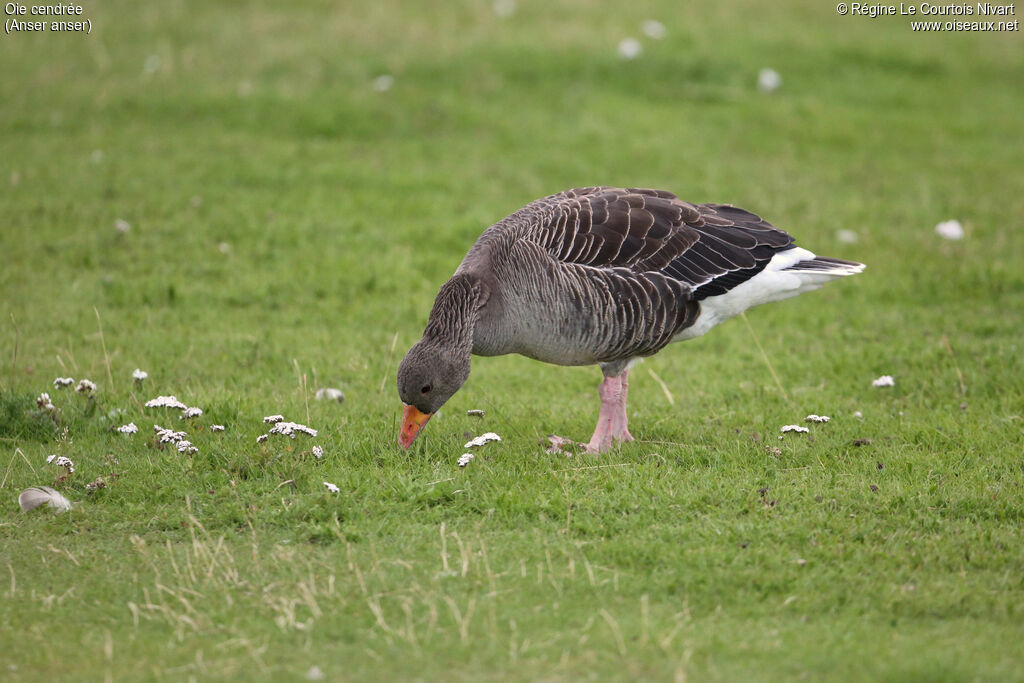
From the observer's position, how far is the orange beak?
7.46 meters

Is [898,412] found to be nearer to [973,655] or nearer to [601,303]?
[601,303]

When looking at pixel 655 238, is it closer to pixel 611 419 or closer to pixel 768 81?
pixel 611 419

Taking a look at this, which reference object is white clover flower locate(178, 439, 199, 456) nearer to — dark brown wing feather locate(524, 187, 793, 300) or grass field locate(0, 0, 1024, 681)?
grass field locate(0, 0, 1024, 681)

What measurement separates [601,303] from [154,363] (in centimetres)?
452

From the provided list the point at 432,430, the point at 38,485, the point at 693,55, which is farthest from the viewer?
the point at 693,55

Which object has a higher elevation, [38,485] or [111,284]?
[111,284]

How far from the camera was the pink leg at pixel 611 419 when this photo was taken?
7922mm

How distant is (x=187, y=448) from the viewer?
293 inches

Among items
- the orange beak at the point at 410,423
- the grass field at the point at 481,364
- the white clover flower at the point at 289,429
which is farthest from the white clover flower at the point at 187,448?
the orange beak at the point at 410,423

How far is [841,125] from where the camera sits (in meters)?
16.6

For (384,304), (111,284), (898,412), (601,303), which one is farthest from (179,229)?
(898,412)

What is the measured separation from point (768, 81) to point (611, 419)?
37.6ft

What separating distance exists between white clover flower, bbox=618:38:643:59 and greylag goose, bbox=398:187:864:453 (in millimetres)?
9713

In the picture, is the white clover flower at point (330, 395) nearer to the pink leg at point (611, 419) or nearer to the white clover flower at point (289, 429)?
the white clover flower at point (289, 429)
